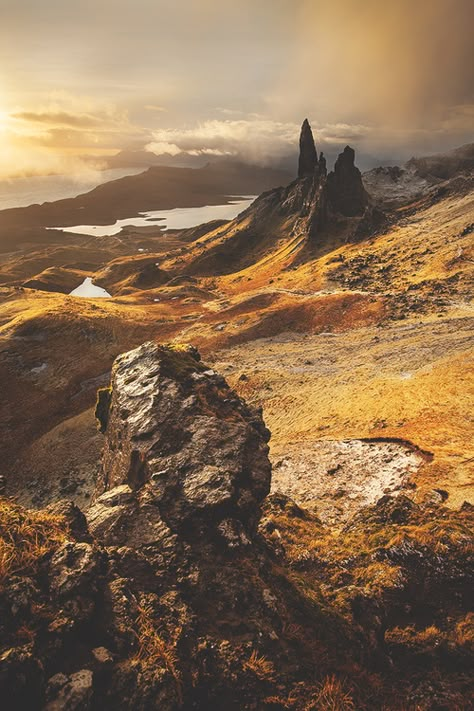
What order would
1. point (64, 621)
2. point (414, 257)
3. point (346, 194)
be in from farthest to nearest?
point (346, 194)
point (414, 257)
point (64, 621)

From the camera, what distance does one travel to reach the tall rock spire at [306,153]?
596 feet

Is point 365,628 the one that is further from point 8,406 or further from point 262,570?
point 8,406

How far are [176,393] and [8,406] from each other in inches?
1705

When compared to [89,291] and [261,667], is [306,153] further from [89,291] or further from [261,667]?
[261,667]

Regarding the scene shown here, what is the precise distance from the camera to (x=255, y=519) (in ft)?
41.9

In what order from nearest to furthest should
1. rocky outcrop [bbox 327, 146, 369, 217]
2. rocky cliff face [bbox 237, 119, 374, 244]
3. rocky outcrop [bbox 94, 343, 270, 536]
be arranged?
rocky outcrop [bbox 94, 343, 270, 536] → rocky cliff face [bbox 237, 119, 374, 244] → rocky outcrop [bbox 327, 146, 369, 217]

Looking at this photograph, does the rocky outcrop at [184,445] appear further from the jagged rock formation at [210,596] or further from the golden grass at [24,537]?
the golden grass at [24,537]

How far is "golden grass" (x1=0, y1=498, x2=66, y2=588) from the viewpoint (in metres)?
7.40

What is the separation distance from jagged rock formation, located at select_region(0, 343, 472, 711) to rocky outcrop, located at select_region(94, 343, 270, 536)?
0.24 ft

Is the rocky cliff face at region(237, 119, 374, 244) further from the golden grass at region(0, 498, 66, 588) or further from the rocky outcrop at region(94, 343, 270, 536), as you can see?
the golden grass at region(0, 498, 66, 588)

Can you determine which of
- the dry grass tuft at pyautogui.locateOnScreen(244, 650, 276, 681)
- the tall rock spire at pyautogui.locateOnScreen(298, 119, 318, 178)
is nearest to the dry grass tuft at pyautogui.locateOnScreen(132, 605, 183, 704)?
the dry grass tuft at pyautogui.locateOnScreen(244, 650, 276, 681)

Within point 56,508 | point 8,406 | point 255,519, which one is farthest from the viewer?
point 8,406

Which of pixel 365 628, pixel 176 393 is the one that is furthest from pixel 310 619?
pixel 176 393

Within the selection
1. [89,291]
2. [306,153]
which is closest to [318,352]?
[89,291]
